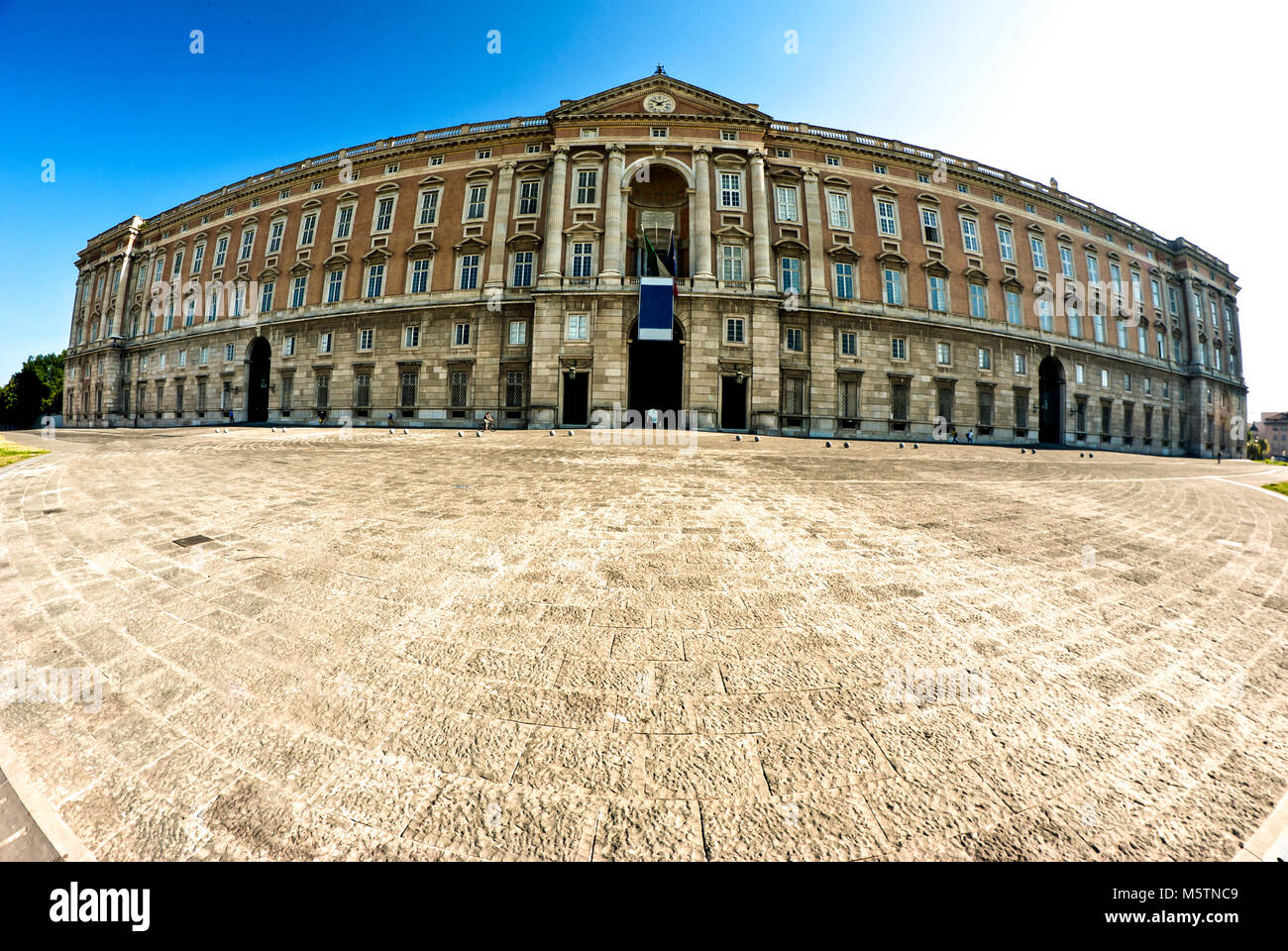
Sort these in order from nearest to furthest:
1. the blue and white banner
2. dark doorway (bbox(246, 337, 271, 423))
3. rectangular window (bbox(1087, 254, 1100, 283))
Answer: the blue and white banner < dark doorway (bbox(246, 337, 271, 423)) < rectangular window (bbox(1087, 254, 1100, 283))

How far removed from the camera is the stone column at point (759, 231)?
2236cm

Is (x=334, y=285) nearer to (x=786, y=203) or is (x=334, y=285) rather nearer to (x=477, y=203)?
(x=477, y=203)

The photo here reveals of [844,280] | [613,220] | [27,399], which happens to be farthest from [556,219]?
[27,399]

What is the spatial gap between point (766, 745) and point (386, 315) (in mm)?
30205

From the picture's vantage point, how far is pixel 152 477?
7.60 m

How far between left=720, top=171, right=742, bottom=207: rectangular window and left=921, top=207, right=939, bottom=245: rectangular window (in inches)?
490

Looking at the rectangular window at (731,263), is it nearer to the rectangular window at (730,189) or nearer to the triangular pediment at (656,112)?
the rectangular window at (730,189)

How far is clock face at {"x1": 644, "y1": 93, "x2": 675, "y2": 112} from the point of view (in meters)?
23.9

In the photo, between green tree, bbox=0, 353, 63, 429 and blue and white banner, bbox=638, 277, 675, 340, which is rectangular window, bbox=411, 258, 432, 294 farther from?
green tree, bbox=0, 353, 63, 429

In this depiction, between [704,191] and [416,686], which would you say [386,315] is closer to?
[704,191]

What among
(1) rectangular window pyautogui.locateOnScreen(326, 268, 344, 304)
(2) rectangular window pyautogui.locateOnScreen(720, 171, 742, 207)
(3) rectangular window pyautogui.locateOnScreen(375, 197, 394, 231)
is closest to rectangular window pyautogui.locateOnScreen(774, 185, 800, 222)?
(2) rectangular window pyautogui.locateOnScreen(720, 171, 742, 207)

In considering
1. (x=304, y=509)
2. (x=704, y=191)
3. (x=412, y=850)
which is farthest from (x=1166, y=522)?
(x=704, y=191)

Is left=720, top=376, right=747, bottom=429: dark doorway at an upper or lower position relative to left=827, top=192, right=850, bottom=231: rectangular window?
lower

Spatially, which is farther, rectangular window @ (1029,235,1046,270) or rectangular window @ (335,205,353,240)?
rectangular window @ (1029,235,1046,270)
